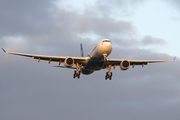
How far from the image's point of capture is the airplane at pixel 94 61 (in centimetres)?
5469

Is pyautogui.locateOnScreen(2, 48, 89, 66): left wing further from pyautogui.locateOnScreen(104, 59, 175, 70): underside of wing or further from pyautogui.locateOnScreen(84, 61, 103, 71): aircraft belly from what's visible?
pyautogui.locateOnScreen(104, 59, 175, 70): underside of wing

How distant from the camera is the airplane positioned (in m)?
54.7

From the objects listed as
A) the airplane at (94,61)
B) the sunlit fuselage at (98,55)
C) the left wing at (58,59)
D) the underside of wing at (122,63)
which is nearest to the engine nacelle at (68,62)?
the airplane at (94,61)

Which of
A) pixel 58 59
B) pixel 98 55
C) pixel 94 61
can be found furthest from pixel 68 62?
pixel 98 55

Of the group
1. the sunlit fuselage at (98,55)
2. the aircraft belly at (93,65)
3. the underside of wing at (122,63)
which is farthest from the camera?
the underside of wing at (122,63)

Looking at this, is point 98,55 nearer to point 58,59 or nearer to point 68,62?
point 68,62

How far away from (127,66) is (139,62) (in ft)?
16.8

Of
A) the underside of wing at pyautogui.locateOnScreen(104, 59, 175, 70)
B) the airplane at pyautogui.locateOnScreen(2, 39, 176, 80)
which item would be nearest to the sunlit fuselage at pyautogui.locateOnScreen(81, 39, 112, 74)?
the airplane at pyautogui.locateOnScreen(2, 39, 176, 80)

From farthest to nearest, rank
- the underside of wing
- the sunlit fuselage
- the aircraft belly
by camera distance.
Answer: the underside of wing < the aircraft belly < the sunlit fuselage

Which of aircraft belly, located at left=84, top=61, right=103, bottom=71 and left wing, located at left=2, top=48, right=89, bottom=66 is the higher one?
left wing, located at left=2, top=48, right=89, bottom=66

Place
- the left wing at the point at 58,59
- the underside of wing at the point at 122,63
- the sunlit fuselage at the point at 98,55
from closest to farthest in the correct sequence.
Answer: the sunlit fuselage at the point at 98,55 → the left wing at the point at 58,59 → the underside of wing at the point at 122,63

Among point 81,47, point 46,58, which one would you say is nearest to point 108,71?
point 46,58

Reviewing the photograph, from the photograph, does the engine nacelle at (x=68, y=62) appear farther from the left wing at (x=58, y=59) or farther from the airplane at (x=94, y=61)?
the left wing at (x=58, y=59)

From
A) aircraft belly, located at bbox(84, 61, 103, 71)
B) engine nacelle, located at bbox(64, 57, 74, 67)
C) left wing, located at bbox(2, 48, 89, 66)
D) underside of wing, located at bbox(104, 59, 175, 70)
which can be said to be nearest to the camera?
engine nacelle, located at bbox(64, 57, 74, 67)
